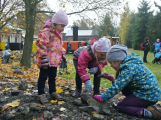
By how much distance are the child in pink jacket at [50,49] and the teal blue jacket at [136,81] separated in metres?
1.07

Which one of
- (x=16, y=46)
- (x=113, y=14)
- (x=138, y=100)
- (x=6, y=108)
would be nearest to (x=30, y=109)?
(x=6, y=108)

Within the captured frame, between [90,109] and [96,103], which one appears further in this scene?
[96,103]

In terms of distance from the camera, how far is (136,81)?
245cm

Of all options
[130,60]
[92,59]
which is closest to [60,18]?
[92,59]

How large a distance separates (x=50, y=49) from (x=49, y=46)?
2.1 inches

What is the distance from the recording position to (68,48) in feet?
80.2

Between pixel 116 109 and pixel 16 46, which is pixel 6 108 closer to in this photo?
pixel 116 109

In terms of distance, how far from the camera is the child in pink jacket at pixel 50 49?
284 cm

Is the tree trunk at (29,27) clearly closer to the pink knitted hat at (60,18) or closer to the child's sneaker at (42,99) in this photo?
the pink knitted hat at (60,18)

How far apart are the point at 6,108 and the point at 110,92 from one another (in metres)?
1.51

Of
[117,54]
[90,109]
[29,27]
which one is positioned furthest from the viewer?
[29,27]

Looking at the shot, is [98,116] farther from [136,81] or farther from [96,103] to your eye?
[136,81]

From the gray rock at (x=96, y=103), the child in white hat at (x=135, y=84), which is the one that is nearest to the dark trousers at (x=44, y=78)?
the gray rock at (x=96, y=103)

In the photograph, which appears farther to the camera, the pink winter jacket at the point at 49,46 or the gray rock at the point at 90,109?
the pink winter jacket at the point at 49,46
